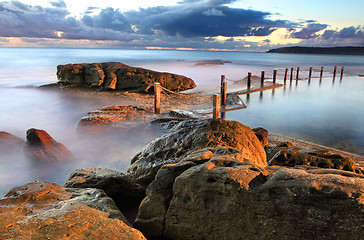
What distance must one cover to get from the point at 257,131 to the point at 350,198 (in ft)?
15.8

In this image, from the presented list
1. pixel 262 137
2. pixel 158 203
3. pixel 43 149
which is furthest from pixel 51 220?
pixel 262 137

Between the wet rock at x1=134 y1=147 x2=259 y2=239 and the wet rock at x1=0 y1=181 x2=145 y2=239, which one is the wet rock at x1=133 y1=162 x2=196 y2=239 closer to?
the wet rock at x1=134 y1=147 x2=259 y2=239

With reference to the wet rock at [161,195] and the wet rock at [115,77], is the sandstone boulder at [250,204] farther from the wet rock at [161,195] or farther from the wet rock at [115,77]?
the wet rock at [115,77]

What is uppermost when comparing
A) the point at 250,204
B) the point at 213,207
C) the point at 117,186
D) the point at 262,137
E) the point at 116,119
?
the point at 250,204

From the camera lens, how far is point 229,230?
222 centimetres

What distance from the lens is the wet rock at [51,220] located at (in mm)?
1857

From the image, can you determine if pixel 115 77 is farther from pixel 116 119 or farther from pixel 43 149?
pixel 43 149

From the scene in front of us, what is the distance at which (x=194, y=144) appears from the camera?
3.76 m

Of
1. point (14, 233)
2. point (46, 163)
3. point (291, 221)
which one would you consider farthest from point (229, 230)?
point (46, 163)

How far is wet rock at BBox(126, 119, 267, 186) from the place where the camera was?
3746 mm

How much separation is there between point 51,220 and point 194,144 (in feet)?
7.22

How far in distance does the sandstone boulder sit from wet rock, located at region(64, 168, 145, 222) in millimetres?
1031

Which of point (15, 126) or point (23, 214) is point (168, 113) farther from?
point (23, 214)

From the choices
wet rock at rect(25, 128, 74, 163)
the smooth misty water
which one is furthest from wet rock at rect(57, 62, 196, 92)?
wet rock at rect(25, 128, 74, 163)
